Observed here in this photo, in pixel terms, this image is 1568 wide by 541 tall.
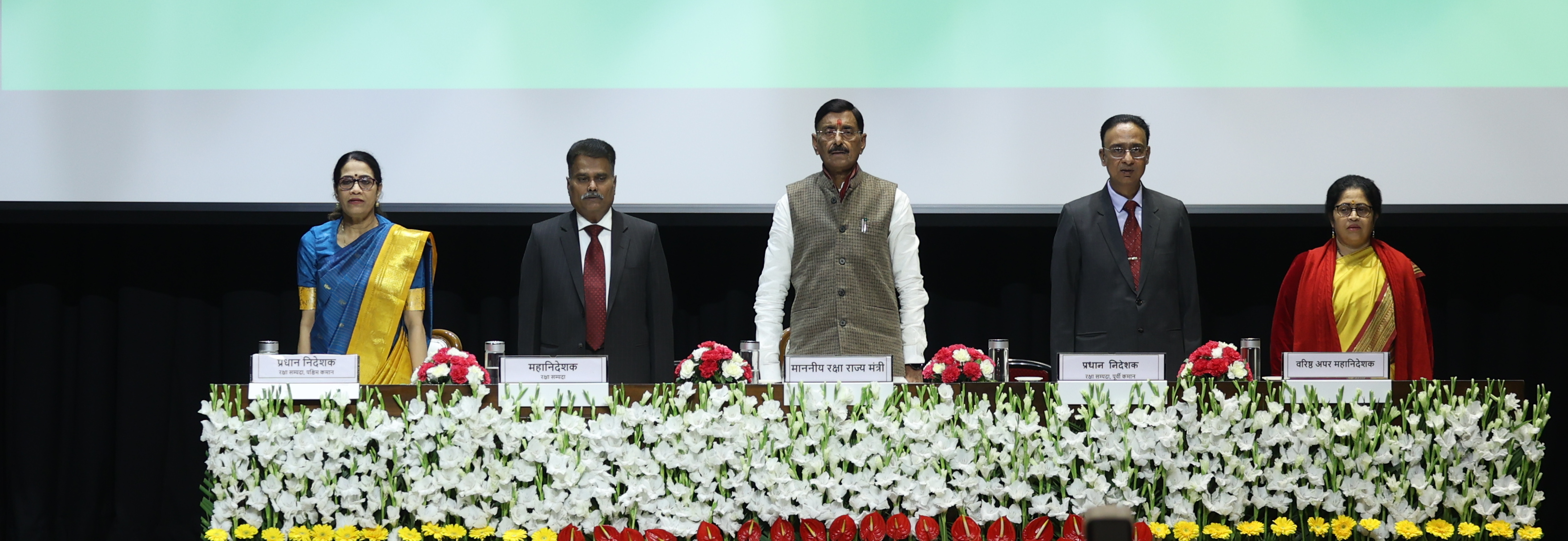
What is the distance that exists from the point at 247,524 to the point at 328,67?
72.7 inches

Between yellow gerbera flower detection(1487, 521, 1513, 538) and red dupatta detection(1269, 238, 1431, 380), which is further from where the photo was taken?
red dupatta detection(1269, 238, 1431, 380)

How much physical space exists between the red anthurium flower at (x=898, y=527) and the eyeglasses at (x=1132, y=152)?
1.24 meters

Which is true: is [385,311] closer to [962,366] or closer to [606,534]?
[606,534]

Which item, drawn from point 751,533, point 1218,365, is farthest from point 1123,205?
point 751,533

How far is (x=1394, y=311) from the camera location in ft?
8.84

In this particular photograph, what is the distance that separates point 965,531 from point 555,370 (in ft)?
2.57

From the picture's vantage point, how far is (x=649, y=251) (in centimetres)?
271

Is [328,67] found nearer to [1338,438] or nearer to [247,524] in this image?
[247,524]

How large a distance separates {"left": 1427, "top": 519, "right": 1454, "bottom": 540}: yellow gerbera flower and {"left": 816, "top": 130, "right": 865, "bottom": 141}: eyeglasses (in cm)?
144

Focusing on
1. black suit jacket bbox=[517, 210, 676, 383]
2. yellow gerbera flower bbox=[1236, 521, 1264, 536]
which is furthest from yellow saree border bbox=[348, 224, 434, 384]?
yellow gerbera flower bbox=[1236, 521, 1264, 536]

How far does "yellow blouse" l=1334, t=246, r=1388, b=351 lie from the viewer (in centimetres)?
273

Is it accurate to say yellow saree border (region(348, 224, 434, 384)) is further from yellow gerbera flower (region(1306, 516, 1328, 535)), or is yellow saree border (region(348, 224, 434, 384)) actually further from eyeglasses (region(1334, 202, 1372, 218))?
eyeglasses (region(1334, 202, 1372, 218))

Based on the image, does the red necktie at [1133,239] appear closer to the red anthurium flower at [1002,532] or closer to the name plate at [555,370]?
the red anthurium flower at [1002,532]

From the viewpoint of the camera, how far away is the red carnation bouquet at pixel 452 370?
2010mm
